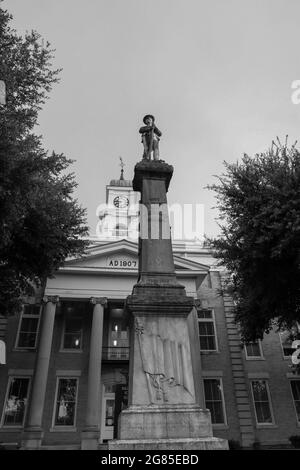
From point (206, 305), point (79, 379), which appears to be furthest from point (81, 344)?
point (206, 305)

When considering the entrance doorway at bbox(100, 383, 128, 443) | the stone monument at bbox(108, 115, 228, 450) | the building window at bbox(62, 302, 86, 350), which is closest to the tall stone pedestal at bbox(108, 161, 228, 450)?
the stone monument at bbox(108, 115, 228, 450)

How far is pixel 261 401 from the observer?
22.8 m

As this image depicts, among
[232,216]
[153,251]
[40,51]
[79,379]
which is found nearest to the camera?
[153,251]

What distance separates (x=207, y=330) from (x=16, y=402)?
12.7m

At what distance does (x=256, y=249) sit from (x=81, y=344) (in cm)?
1455

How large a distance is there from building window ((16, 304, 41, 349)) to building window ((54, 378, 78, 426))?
3.08 meters

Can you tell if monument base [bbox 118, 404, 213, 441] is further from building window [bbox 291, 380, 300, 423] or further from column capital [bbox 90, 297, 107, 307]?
building window [bbox 291, 380, 300, 423]

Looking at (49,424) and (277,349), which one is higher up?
Result: (277,349)

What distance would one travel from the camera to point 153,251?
8320 millimetres

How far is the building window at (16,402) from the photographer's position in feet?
68.7

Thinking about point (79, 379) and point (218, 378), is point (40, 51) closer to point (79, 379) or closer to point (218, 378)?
point (79, 379)

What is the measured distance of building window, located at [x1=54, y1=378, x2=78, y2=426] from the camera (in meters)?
21.1

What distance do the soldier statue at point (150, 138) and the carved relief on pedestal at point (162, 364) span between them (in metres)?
4.78
